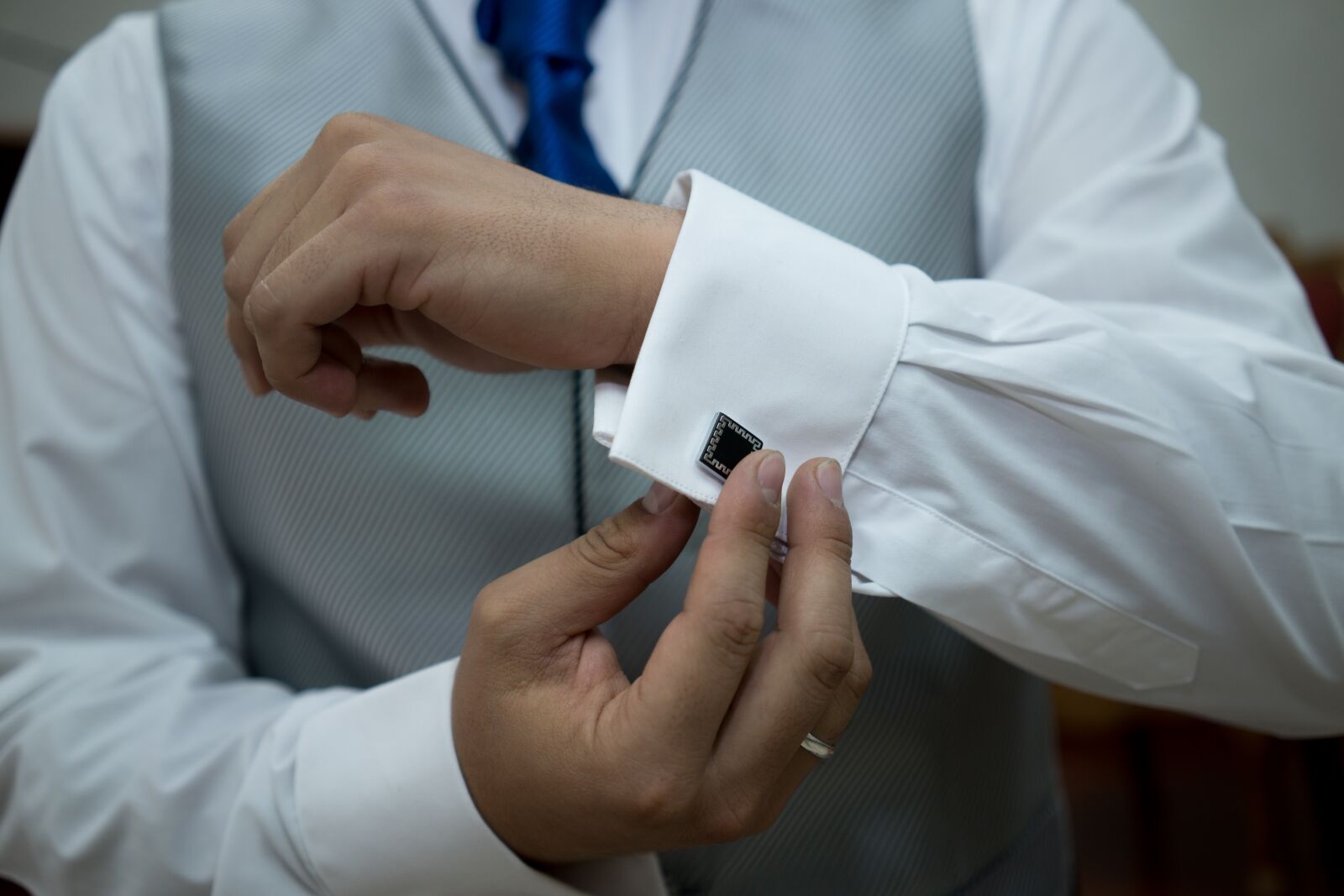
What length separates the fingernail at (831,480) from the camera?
439 millimetres

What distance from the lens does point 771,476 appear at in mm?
426

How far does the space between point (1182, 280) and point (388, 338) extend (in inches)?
20.1

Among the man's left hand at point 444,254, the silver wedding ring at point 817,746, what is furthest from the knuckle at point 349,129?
the silver wedding ring at point 817,746

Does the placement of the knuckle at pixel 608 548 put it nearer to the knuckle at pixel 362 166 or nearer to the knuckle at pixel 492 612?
the knuckle at pixel 492 612

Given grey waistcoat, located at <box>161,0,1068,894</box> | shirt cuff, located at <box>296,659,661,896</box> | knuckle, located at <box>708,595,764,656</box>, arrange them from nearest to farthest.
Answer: knuckle, located at <box>708,595,764,656</box>
shirt cuff, located at <box>296,659,661,896</box>
grey waistcoat, located at <box>161,0,1068,894</box>

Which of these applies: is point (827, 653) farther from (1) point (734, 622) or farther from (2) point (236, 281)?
(2) point (236, 281)

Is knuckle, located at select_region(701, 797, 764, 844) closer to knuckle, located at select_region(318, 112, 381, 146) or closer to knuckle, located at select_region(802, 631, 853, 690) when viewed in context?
knuckle, located at select_region(802, 631, 853, 690)

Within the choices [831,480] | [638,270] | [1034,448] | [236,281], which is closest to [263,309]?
[236,281]

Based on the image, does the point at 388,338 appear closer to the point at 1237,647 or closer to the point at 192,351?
the point at 192,351

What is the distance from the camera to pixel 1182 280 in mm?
635

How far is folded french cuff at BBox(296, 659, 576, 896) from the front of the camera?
50 cm

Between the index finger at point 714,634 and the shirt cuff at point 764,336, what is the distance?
0.15 ft

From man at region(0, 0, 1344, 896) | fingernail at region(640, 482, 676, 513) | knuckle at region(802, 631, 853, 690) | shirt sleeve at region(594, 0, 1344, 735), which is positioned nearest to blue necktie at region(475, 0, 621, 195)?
man at region(0, 0, 1344, 896)

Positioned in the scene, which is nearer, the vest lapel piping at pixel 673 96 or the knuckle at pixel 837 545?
the knuckle at pixel 837 545
